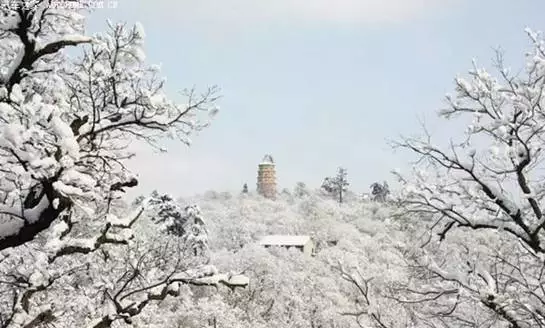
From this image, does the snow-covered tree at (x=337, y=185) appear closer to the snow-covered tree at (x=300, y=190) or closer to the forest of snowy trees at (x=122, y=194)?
the snow-covered tree at (x=300, y=190)

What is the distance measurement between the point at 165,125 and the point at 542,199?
4615mm

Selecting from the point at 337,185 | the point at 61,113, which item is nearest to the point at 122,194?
the point at 61,113

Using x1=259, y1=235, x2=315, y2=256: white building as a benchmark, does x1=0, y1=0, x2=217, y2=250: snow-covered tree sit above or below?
above

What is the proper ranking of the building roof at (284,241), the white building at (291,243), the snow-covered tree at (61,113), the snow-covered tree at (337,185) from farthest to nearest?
the snow-covered tree at (337,185)
the building roof at (284,241)
the white building at (291,243)
the snow-covered tree at (61,113)

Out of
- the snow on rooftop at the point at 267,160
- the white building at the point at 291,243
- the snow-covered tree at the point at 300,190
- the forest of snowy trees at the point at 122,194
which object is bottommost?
the white building at the point at 291,243

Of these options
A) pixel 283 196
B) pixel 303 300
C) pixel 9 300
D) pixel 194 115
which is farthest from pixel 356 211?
pixel 194 115

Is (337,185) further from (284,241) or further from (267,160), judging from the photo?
(284,241)

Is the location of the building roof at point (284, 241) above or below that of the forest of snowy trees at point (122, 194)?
below

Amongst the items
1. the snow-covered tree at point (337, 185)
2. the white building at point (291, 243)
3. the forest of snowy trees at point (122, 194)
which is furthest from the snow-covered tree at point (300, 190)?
the forest of snowy trees at point (122, 194)

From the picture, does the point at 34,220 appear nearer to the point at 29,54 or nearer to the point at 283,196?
the point at 29,54

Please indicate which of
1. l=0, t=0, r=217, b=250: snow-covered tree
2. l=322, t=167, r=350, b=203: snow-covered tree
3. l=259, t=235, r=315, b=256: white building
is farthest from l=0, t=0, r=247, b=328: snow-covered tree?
l=322, t=167, r=350, b=203: snow-covered tree

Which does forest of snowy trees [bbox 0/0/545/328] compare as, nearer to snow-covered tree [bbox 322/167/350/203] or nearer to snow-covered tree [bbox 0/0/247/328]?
snow-covered tree [bbox 0/0/247/328]

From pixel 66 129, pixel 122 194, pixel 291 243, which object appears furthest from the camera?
pixel 291 243

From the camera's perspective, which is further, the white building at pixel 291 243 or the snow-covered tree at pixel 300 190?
the snow-covered tree at pixel 300 190
